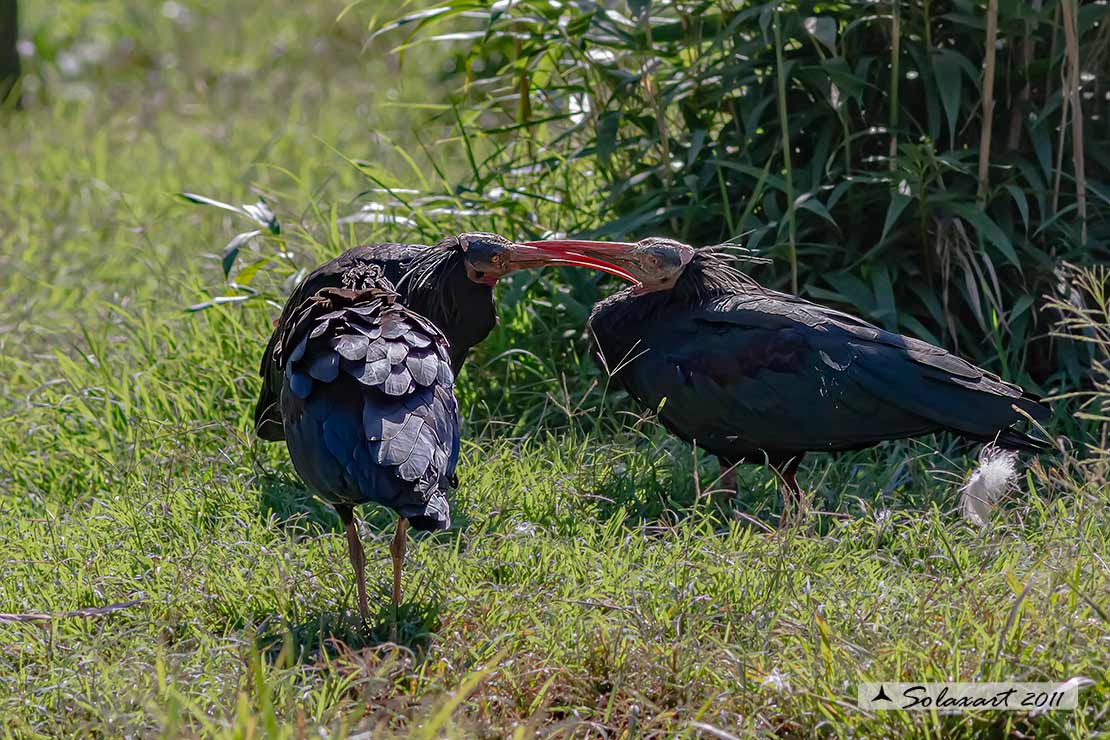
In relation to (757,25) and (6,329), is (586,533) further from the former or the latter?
(6,329)

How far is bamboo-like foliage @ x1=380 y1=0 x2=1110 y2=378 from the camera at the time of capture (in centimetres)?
415

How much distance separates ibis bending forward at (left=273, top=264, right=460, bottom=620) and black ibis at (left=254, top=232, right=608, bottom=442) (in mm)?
543

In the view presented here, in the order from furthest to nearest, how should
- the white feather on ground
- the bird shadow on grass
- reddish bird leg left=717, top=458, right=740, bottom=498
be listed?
reddish bird leg left=717, top=458, right=740, bottom=498, the white feather on ground, the bird shadow on grass

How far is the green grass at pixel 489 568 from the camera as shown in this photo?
8.48ft

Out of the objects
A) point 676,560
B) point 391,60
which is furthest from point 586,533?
point 391,60

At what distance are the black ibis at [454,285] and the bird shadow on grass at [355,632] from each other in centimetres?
93

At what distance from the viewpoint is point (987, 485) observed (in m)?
3.52

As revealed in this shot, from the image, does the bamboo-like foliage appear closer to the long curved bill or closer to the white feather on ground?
the long curved bill

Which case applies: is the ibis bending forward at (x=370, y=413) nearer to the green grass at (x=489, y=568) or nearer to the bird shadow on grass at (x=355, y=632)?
the bird shadow on grass at (x=355, y=632)

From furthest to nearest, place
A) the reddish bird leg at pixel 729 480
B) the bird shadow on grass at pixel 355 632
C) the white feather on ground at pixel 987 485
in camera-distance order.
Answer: the reddish bird leg at pixel 729 480, the white feather on ground at pixel 987 485, the bird shadow on grass at pixel 355 632

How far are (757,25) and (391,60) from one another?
513 cm

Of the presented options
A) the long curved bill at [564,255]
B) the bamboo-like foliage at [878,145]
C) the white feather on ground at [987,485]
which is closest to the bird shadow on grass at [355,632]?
the long curved bill at [564,255]

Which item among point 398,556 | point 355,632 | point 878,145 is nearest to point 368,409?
point 398,556

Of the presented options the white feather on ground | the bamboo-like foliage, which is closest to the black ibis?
the bamboo-like foliage
